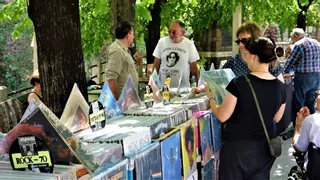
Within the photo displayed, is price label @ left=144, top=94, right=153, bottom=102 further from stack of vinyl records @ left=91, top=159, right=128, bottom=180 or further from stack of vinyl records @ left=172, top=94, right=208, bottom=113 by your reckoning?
stack of vinyl records @ left=91, top=159, right=128, bottom=180

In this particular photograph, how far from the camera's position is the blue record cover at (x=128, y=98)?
135 inches

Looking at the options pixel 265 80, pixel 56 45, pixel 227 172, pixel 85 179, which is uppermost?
pixel 56 45

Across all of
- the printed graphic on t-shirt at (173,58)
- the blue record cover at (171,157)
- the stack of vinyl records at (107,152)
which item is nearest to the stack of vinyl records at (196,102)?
the blue record cover at (171,157)

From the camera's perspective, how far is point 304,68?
7.56m

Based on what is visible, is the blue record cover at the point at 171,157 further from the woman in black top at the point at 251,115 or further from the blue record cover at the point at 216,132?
the blue record cover at the point at 216,132

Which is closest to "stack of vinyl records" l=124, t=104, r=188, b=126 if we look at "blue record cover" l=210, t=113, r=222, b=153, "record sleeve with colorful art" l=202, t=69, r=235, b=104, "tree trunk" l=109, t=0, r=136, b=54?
"record sleeve with colorful art" l=202, t=69, r=235, b=104

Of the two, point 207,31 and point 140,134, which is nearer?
point 140,134

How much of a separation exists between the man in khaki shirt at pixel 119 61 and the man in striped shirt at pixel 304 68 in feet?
12.4

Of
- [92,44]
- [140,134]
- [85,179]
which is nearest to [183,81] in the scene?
[140,134]

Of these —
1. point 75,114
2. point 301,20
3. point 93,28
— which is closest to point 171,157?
point 75,114

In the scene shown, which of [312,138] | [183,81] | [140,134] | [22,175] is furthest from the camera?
[183,81]

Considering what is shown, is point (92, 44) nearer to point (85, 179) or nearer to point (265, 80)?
point (265, 80)

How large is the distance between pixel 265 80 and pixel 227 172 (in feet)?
2.38

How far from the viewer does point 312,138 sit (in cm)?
350
